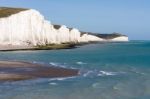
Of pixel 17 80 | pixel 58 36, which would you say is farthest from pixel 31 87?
pixel 58 36

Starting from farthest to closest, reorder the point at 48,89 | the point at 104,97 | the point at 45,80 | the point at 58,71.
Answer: the point at 58,71 < the point at 45,80 < the point at 48,89 < the point at 104,97

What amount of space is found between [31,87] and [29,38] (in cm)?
6281

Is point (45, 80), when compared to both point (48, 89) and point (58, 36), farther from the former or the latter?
point (58, 36)

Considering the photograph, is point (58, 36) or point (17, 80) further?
point (58, 36)

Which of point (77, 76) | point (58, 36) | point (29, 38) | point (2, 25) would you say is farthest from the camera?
point (58, 36)

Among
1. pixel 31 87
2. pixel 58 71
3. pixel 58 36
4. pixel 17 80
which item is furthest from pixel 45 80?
pixel 58 36

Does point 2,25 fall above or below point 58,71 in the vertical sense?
above

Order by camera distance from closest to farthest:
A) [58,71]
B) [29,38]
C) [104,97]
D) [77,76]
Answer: [104,97]
[77,76]
[58,71]
[29,38]

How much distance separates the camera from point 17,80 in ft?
116

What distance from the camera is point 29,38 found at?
9356 centimetres

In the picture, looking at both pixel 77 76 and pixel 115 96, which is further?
pixel 77 76

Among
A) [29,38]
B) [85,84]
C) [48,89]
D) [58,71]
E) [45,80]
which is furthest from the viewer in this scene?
[29,38]

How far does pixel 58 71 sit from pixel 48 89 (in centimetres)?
1395

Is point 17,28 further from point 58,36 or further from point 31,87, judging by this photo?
point 31,87
